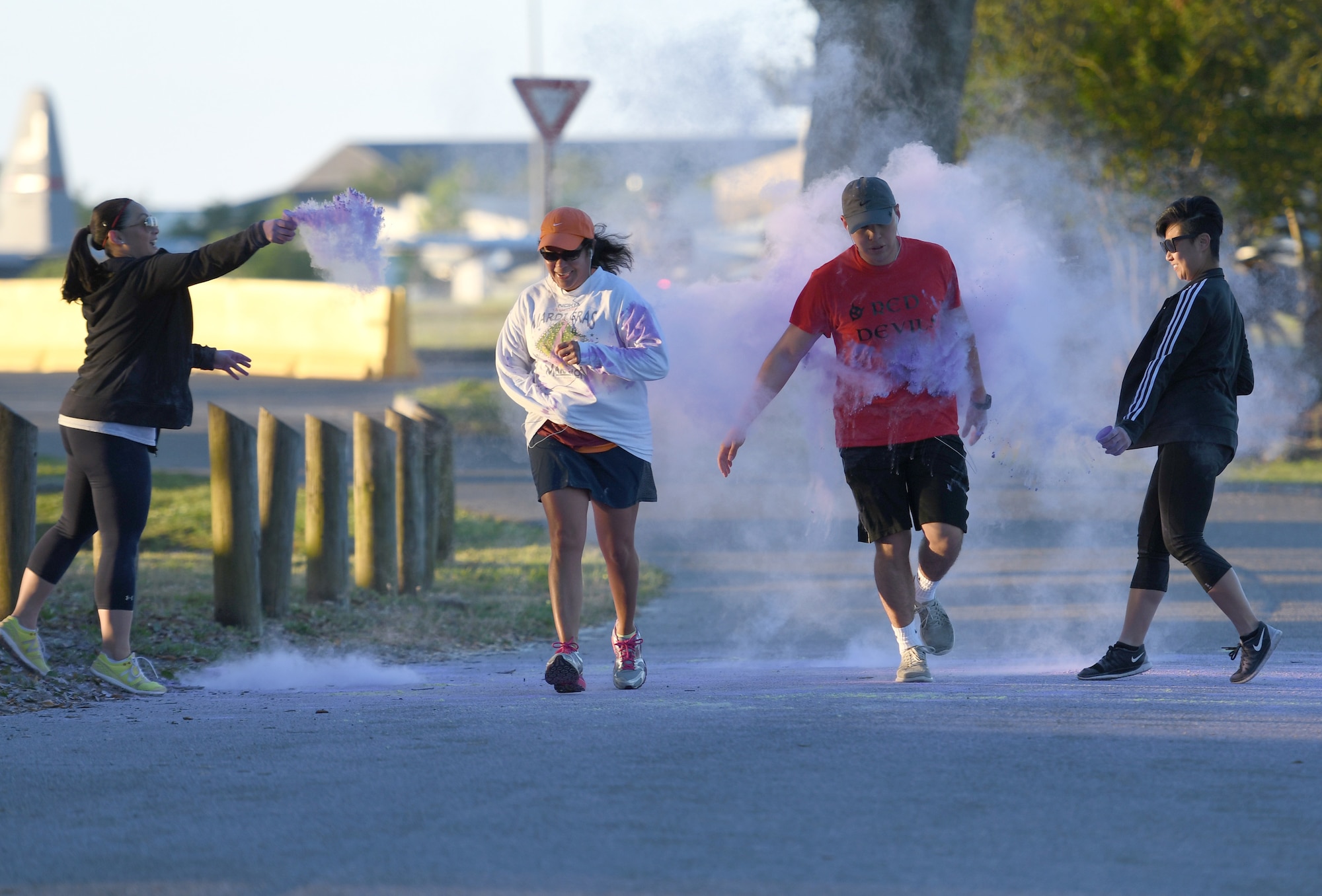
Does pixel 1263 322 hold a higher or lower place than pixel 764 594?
higher

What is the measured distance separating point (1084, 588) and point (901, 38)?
12.6ft

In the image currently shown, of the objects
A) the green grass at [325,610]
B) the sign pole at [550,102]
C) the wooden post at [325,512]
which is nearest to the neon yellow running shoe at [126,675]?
the green grass at [325,610]

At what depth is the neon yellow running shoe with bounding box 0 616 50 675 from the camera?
5703mm

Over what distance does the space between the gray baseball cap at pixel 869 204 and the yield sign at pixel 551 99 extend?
20.3 ft

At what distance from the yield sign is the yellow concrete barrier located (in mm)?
11327

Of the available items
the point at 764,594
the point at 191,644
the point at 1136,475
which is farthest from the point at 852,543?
the point at 191,644

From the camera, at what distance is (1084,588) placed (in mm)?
8406

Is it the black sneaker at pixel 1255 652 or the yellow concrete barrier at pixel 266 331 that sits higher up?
the yellow concrete barrier at pixel 266 331

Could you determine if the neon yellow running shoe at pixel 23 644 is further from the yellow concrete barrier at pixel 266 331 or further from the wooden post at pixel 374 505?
the yellow concrete barrier at pixel 266 331

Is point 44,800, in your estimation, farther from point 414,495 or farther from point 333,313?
point 333,313

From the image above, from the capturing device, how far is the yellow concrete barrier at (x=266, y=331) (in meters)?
22.7

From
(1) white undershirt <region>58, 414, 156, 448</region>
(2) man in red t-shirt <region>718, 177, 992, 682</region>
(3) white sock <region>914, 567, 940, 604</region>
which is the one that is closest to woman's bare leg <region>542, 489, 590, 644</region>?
(2) man in red t-shirt <region>718, 177, 992, 682</region>

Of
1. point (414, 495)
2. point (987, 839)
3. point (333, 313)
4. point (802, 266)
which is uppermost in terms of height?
point (333, 313)

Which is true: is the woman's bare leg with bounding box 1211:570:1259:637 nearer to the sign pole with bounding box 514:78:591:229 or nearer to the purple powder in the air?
the purple powder in the air
